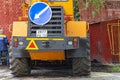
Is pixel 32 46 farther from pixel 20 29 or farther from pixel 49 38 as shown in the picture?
pixel 20 29

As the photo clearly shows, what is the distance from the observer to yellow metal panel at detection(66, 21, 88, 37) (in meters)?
12.3

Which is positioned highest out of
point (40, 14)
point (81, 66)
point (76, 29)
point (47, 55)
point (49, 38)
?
point (40, 14)

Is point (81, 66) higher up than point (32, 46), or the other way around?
point (32, 46)

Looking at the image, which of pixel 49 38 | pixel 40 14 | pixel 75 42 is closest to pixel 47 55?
pixel 49 38

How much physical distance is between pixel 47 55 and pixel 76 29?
4.26 feet

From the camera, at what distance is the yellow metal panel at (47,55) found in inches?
460

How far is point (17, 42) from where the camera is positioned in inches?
457

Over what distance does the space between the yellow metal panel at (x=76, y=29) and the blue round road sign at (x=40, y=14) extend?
897 millimetres

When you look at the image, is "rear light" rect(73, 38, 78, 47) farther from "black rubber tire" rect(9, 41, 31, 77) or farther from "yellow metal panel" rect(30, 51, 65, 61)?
"black rubber tire" rect(9, 41, 31, 77)

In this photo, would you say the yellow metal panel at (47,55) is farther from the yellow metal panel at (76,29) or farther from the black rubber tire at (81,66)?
the yellow metal panel at (76,29)

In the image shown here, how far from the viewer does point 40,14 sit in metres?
11.6

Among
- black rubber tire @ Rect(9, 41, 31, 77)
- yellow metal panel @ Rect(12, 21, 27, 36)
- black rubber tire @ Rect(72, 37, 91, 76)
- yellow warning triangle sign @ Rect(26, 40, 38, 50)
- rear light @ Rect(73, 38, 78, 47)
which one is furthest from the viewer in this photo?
black rubber tire @ Rect(9, 41, 31, 77)

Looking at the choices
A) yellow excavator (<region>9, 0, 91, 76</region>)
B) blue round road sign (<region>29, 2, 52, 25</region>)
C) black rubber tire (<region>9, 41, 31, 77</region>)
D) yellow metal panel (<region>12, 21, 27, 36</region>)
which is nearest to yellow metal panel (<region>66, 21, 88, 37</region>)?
yellow excavator (<region>9, 0, 91, 76</region>)

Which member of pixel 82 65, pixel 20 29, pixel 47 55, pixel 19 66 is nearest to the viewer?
pixel 47 55
